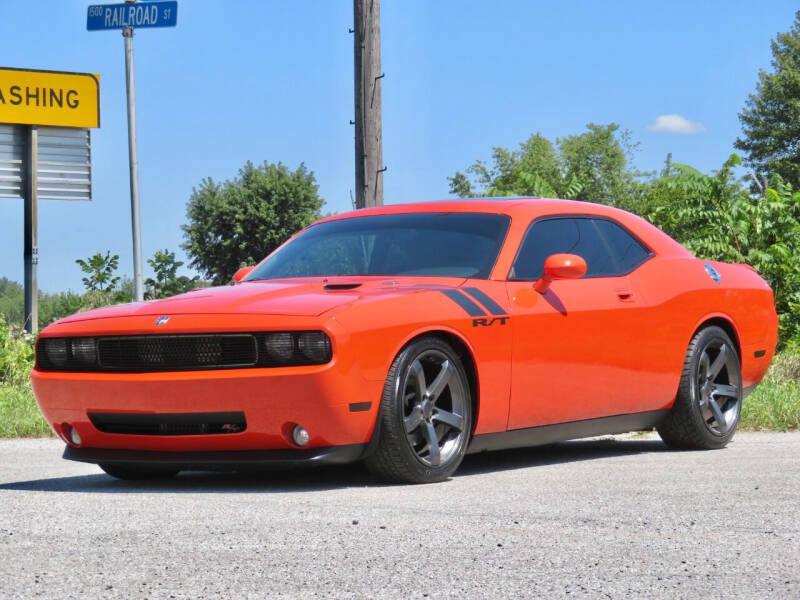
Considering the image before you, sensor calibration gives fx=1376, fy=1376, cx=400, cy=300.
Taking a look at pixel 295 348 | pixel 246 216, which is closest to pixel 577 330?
pixel 295 348

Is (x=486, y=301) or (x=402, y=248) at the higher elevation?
(x=402, y=248)

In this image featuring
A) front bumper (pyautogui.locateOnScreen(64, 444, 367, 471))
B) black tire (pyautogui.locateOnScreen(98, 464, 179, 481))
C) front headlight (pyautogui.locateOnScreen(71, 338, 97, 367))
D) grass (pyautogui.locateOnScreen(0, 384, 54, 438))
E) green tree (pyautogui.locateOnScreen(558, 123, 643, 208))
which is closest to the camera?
front bumper (pyautogui.locateOnScreen(64, 444, 367, 471))

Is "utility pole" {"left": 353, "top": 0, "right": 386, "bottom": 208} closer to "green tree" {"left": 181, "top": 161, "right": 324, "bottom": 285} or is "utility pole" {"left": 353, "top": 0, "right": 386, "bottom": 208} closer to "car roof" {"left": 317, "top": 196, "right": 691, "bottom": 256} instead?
"car roof" {"left": 317, "top": 196, "right": 691, "bottom": 256}

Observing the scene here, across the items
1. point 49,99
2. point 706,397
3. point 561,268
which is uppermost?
point 49,99

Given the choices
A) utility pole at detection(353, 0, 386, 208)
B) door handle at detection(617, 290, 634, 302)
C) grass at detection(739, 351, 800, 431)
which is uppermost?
utility pole at detection(353, 0, 386, 208)

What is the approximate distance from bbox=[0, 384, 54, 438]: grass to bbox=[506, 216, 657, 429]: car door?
468 centimetres

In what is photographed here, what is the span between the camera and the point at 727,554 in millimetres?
4602

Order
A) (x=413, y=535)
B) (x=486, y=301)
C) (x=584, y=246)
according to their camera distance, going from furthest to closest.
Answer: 1. (x=584, y=246)
2. (x=486, y=301)
3. (x=413, y=535)

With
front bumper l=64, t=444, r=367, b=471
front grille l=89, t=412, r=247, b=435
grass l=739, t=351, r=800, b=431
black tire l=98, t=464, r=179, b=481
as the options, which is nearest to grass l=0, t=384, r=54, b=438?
black tire l=98, t=464, r=179, b=481

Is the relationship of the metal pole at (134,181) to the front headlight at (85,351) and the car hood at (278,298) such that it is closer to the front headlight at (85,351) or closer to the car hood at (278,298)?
the car hood at (278,298)

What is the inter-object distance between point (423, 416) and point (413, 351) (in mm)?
331

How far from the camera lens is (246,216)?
64.9 m

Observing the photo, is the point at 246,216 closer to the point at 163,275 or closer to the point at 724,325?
the point at 163,275

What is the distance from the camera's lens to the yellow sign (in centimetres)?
2688
